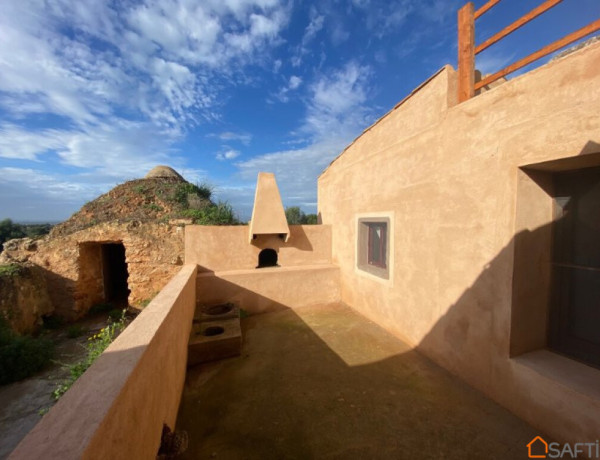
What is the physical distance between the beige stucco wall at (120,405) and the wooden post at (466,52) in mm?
5092

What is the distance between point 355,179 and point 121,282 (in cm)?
1349

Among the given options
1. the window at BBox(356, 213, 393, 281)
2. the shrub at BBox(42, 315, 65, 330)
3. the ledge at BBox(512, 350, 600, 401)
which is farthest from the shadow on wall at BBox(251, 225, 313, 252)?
the shrub at BBox(42, 315, 65, 330)

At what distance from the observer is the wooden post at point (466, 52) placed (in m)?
3.62

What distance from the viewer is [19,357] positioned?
20.8ft

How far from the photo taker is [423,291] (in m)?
4.54

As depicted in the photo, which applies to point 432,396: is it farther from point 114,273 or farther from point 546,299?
point 114,273

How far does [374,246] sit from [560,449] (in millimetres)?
4300

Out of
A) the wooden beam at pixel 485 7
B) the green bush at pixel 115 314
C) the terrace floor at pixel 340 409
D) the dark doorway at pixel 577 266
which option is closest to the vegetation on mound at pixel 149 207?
the green bush at pixel 115 314

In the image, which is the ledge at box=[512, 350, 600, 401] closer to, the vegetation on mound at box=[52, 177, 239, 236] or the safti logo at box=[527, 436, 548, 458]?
the safti logo at box=[527, 436, 548, 458]

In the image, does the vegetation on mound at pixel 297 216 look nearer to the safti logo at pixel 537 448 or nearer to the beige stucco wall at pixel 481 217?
the beige stucco wall at pixel 481 217

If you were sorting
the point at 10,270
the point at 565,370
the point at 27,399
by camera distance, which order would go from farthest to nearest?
the point at 10,270 → the point at 27,399 → the point at 565,370

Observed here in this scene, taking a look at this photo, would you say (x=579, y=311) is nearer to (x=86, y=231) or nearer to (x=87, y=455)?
(x=87, y=455)

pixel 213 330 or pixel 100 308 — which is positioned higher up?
pixel 213 330

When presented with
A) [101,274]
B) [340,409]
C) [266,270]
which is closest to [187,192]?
[101,274]
